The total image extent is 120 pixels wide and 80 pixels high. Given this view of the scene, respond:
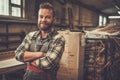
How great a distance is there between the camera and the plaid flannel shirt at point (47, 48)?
2.20 m

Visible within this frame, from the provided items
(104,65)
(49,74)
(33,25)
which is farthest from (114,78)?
(33,25)

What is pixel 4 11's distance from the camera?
5.98 m

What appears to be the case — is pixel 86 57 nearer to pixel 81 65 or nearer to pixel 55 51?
pixel 81 65

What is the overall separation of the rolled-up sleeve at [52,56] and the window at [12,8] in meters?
3.99

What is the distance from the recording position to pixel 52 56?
222cm

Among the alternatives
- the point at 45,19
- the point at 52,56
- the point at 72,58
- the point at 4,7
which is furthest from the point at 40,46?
the point at 4,7

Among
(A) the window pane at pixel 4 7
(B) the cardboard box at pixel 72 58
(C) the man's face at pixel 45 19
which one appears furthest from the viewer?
(A) the window pane at pixel 4 7

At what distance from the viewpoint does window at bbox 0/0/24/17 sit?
19.5 ft

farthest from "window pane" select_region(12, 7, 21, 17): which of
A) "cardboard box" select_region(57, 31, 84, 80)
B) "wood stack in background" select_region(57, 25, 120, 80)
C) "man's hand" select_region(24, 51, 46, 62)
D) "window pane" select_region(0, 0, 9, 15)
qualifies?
"man's hand" select_region(24, 51, 46, 62)

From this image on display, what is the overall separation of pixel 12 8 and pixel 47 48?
4.42m

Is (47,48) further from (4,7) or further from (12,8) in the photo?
(12,8)

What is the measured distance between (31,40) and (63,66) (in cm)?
199

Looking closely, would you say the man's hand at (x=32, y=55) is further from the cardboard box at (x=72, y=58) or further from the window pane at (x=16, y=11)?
the window pane at (x=16, y=11)

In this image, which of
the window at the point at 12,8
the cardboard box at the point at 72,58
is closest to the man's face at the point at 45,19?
the cardboard box at the point at 72,58
